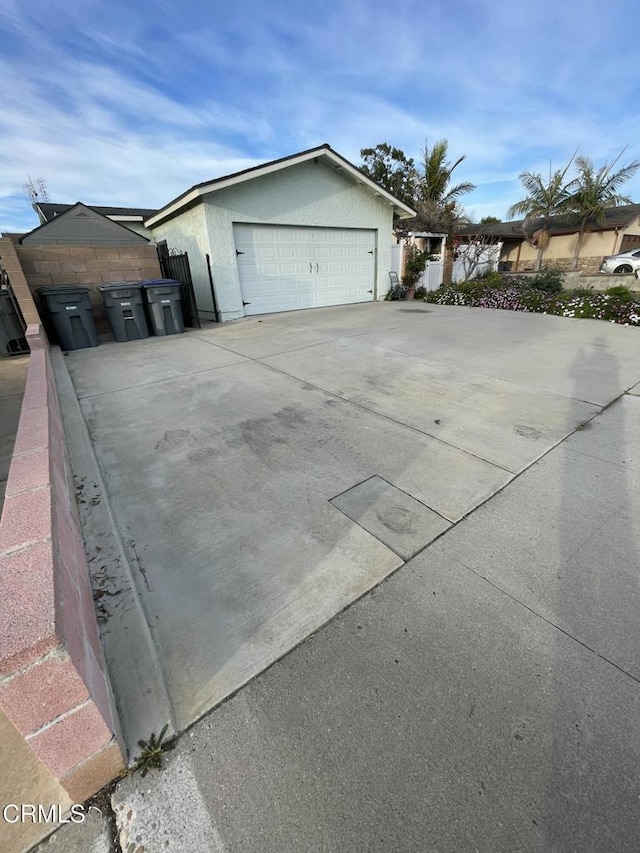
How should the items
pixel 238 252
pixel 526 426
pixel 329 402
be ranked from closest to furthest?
pixel 526 426, pixel 329 402, pixel 238 252

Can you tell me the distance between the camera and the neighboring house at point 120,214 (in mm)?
14555

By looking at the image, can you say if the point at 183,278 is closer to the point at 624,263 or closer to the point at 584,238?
the point at 624,263

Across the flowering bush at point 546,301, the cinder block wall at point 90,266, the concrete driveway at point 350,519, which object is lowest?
the concrete driveway at point 350,519

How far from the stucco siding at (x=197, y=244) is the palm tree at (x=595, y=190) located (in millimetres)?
20879

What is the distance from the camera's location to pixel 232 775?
1.16 m

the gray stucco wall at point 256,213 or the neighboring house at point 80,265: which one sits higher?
the gray stucco wall at point 256,213

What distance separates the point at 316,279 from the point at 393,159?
20.1 meters

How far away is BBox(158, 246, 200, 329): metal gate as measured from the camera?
25.7 ft

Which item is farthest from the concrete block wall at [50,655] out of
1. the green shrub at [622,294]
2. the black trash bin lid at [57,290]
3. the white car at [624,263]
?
the white car at [624,263]

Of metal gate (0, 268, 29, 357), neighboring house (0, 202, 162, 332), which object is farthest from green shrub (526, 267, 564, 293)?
metal gate (0, 268, 29, 357)

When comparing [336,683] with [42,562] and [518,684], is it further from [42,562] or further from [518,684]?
[42,562]

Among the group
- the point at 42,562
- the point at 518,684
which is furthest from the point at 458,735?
the point at 42,562

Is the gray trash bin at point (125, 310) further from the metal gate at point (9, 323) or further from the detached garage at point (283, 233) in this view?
the detached garage at point (283, 233)

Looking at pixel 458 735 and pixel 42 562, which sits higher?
pixel 42 562
